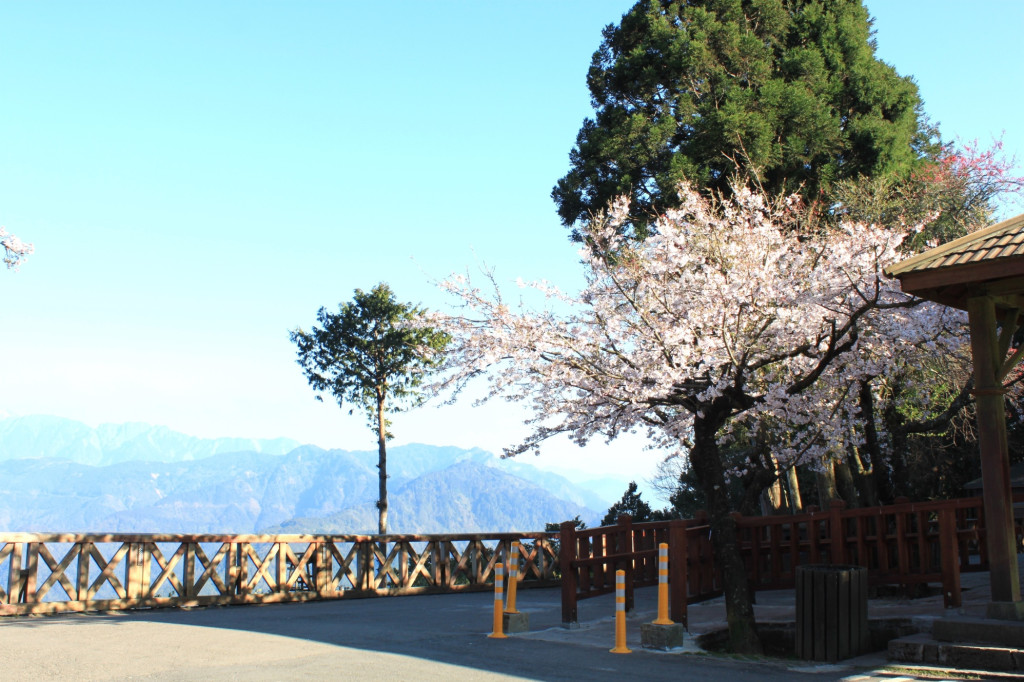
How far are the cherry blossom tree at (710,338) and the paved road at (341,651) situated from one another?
213 cm

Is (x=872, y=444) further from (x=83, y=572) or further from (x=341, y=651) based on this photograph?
(x=83, y=572)

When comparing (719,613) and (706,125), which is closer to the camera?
(719,613)

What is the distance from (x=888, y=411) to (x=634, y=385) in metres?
Answer: 8.30

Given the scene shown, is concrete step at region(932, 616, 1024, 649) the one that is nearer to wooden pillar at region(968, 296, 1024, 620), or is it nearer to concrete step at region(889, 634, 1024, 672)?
concrete step at region(889, 634, 1024, 672)

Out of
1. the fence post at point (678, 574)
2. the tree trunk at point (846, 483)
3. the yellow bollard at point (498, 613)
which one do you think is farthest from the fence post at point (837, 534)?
the tree trunk at point (846, 483)

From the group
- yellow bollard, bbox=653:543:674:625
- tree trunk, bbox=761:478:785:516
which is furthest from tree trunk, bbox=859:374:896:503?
yellow bollard, bbox=653:543:674:625

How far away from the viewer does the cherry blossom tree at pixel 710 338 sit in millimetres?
11328

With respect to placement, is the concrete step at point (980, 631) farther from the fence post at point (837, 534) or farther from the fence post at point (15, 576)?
the fence post at point (15, 576)

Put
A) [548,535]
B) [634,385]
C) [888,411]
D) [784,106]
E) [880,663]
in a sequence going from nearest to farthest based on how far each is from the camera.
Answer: [880,663]
[634,385]
[888,411]
[548,535]
[784,106]

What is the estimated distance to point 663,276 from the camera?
13.1m

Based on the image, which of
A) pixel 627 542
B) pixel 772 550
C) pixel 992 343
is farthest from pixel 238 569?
pixel 992 343

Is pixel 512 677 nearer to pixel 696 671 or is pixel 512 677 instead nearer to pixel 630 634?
pixel 696 671

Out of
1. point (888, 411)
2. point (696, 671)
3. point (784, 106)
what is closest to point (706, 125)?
point (784, 106)

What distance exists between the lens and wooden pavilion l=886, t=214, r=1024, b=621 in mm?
8609
